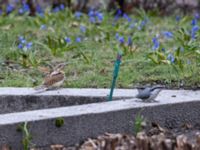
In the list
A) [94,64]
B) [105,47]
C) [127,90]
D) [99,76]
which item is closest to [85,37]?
[105,47]

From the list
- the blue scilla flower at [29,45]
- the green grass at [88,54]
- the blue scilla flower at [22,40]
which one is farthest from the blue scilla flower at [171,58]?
the blue scilla flower at [22,40]

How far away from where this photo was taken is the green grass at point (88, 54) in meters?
5.55

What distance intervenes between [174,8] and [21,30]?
2.61 meters

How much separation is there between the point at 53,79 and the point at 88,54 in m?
1.61

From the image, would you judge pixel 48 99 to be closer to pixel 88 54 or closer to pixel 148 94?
pixel 148 94

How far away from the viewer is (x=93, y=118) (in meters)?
4.40

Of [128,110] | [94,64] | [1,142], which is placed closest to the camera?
[1,142]

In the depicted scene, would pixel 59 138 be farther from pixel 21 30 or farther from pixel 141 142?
pixel 21 30

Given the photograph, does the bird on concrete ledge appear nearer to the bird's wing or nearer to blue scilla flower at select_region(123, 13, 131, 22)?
the bird's wing

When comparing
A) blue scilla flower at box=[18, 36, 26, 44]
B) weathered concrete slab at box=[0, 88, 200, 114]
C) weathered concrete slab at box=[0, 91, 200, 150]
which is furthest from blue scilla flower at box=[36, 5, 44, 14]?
weathered concrete slab at box=[0, 91, 200, 150]

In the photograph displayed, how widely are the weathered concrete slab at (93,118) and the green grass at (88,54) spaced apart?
1.81ft

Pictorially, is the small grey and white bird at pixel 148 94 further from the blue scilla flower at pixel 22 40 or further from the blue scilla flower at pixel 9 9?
the blue scilla flower at pixel 9 9

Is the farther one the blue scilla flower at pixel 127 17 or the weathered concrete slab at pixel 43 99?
the blue scilla flower at pixel 127 17

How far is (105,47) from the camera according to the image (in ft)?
23.6
